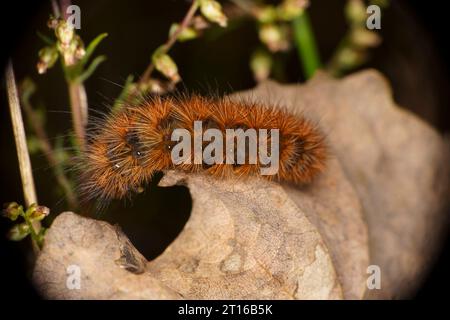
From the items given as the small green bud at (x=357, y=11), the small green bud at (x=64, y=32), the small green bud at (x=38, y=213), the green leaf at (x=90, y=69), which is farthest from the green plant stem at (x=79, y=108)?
the small green bud at (x=357, y=11)

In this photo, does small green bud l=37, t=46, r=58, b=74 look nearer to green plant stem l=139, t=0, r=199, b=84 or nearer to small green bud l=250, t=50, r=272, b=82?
green plant stem l=139, t=0, r=199, b=84

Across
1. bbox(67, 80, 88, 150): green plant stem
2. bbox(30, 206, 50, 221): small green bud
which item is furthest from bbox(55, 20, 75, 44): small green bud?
bbox(30, 206, 50, 221): small green bud

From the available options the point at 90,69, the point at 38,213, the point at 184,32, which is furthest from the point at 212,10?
the point at 38,213

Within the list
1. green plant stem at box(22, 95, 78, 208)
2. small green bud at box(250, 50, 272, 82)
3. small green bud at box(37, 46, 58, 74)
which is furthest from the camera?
small green bud at box(250, 50, 272, 82)

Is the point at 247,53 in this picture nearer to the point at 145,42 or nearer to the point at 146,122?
the point at 145,42

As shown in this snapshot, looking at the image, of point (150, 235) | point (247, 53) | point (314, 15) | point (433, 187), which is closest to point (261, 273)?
point (150, 235)
